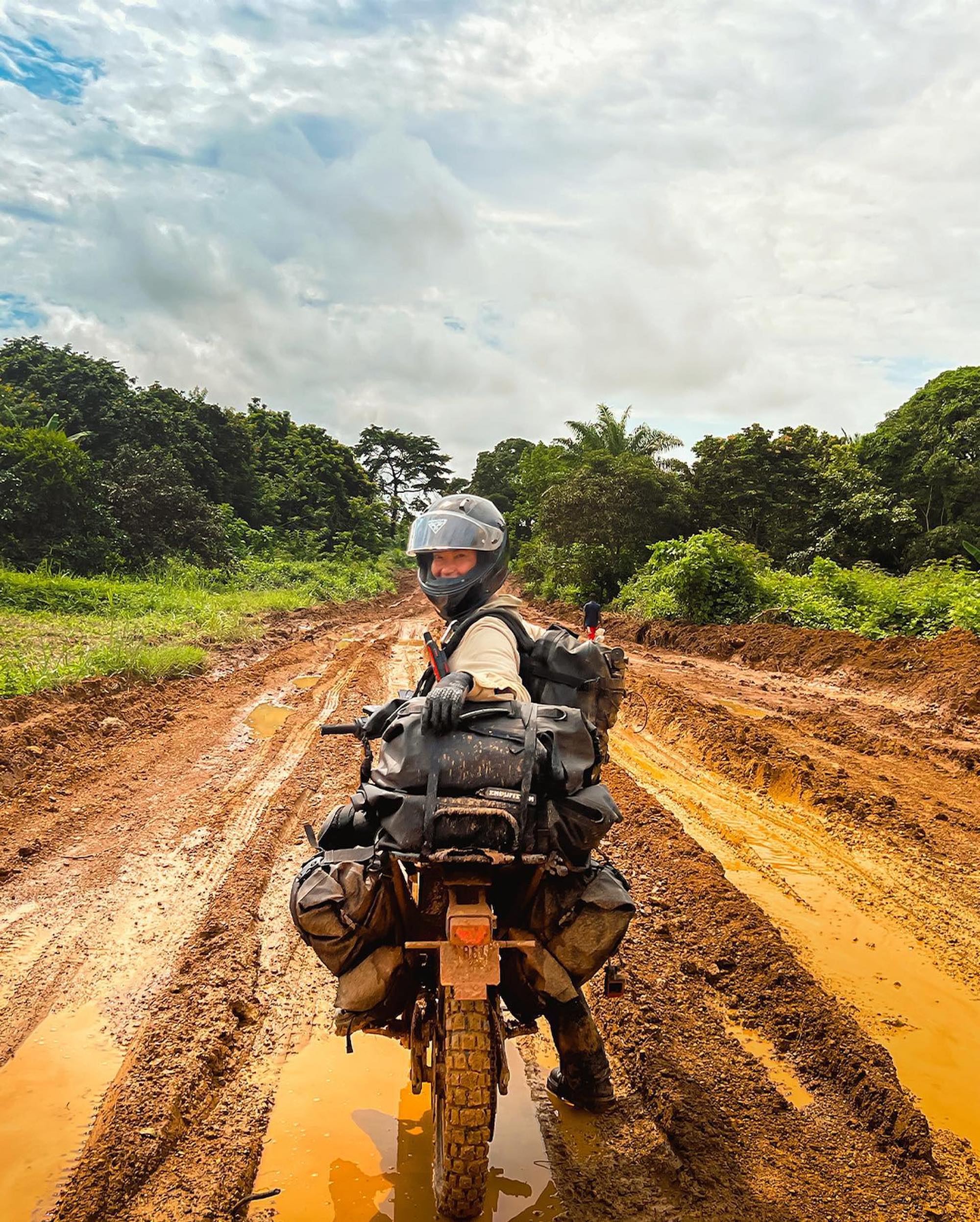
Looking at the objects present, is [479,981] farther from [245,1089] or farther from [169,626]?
[169,626]

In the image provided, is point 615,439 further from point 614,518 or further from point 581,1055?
point 581,1055

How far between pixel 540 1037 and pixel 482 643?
1878 millimetres

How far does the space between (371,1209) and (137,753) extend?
18.1 feet

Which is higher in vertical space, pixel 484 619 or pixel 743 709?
pixel 484 619

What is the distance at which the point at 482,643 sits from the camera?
2.88 metres

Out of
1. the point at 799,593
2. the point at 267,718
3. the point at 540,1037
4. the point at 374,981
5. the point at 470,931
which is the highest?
the point at 799,593

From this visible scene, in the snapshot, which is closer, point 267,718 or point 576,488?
point 267,718

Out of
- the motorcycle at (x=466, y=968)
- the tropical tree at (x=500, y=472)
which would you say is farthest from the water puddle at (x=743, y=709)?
the tropical tree at (x=500, y=472)

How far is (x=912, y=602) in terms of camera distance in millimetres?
12164

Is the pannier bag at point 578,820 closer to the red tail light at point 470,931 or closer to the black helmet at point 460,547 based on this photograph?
the red tail light at point 470,931

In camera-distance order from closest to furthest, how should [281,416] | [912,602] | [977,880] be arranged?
1. [977,880]
2. [912,602]
3. [281,416]

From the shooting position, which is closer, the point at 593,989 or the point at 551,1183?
the point at 551,1183

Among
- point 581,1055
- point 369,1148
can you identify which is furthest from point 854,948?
point 369,1148

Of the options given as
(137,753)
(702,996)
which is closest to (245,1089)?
(702,996)
